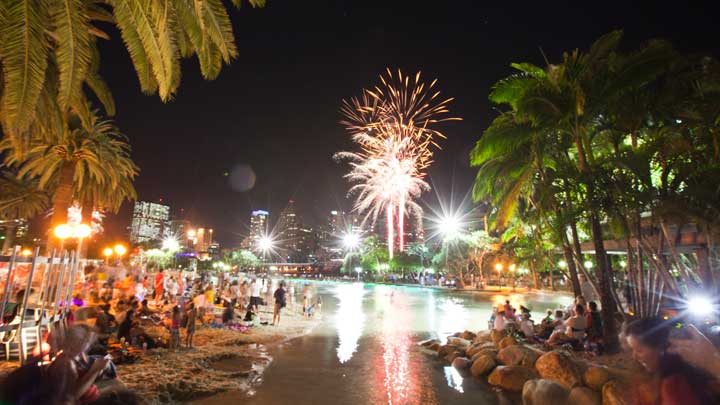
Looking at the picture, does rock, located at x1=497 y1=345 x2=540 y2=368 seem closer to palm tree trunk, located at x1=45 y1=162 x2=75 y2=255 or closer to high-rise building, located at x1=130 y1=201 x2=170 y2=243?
palm tree trunk, located at x1=45 y1=162 x2=75 y2=255

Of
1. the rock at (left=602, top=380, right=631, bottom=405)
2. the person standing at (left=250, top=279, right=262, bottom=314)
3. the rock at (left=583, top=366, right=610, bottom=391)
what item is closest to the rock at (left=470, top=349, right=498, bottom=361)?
the rock at (left=583, top=366, right=610, bottom=391)

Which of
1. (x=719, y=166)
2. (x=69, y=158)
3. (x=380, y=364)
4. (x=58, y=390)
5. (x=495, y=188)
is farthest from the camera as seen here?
(x=495, y=188)

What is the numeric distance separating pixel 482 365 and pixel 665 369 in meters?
7.62

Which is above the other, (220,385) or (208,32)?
(208,32)

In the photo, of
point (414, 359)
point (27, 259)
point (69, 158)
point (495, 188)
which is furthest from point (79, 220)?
point (495, 188)

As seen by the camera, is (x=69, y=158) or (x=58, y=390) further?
(x=69, y=158)

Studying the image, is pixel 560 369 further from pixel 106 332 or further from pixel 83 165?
pixel 83 165

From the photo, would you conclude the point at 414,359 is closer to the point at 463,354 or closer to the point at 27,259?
the point at 463,354

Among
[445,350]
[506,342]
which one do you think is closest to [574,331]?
[506,342]

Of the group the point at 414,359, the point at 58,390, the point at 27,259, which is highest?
the point at 27,259

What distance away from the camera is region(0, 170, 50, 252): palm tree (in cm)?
2869

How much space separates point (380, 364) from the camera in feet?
33.2

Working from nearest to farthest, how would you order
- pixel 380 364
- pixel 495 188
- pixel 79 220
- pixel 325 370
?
pixel 325 370 → pixel 380 364 → pixel 495 188 → pixel 79 220

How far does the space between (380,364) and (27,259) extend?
834 centimetres
